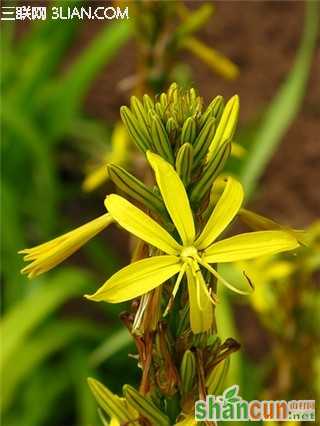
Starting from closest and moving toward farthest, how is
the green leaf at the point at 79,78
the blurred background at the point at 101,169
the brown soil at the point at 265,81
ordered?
1. the blurred background at the point at 101,169
2. the green leaf at the point at 79,78
3. the brown soil at the point at 265,81

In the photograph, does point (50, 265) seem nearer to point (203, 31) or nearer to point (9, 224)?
point (9, 224)

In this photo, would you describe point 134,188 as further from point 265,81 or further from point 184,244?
point 265,81

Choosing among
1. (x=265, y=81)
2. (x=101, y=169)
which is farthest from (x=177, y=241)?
(x=265, y=81)

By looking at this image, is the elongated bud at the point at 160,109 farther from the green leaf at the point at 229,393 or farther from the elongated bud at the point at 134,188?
the green leaf at the point at 229,393

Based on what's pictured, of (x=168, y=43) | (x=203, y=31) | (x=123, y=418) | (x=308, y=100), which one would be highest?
(x=203, y=31)

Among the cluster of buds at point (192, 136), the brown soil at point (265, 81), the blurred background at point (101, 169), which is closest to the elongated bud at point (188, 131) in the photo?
the cluster of buds at point (192, 136)

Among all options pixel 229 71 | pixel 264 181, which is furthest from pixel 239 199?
pixel 264 181

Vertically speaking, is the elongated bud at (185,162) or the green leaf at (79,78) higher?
the green leaf at (79,78)
